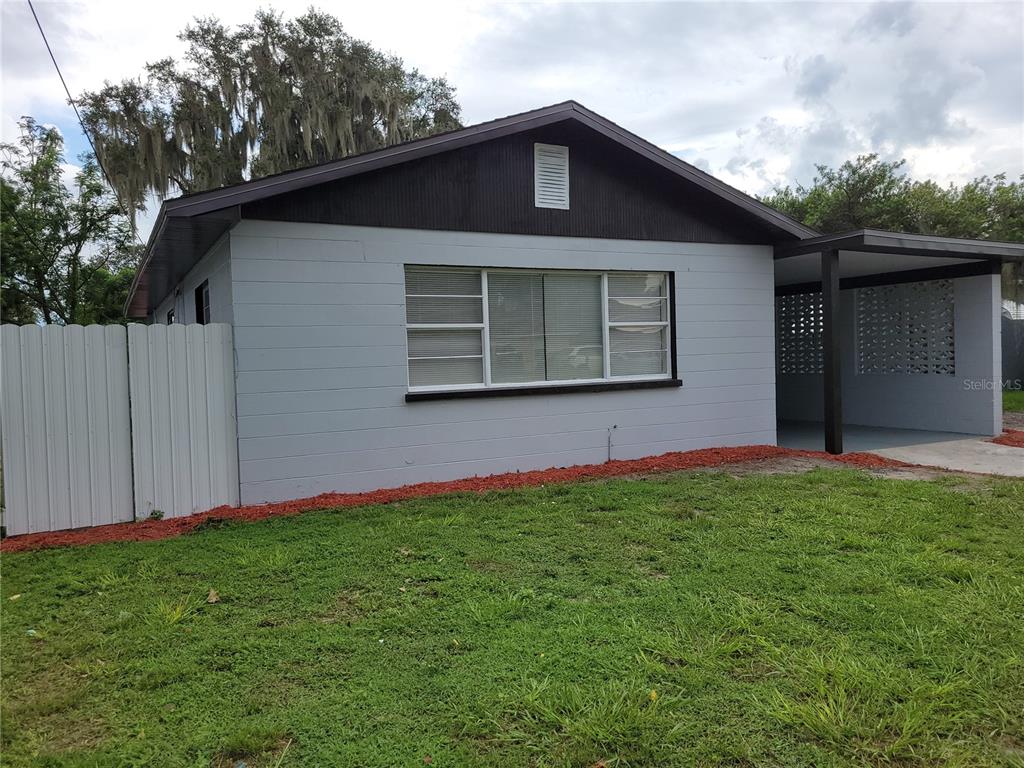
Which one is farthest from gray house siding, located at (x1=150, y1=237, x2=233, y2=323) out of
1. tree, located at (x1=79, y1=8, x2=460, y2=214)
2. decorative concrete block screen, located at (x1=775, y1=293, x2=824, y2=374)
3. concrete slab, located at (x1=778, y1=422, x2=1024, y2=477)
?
decorative concrete block screen, located at (x1=775, y1=293, x2=824, y2=374)

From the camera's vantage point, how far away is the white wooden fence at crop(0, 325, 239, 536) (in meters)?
5.65

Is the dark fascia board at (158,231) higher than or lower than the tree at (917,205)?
lower

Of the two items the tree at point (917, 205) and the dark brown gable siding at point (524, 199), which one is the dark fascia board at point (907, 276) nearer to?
the dark brown gable siding at point (524, 199)

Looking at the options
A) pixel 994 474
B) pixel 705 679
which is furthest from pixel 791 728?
pixel 994 474

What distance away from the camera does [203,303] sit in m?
8.81

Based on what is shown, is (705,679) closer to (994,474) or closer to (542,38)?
(994,474)

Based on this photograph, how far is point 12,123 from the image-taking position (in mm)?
20375

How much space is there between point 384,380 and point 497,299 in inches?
64.2

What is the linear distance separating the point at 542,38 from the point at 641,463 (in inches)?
234

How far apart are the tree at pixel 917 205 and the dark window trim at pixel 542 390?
54.3ft

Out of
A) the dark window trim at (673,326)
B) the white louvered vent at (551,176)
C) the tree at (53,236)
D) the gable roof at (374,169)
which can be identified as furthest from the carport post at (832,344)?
the tree at (53,236)

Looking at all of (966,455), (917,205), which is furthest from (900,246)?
(917,205)

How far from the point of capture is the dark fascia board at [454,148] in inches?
237

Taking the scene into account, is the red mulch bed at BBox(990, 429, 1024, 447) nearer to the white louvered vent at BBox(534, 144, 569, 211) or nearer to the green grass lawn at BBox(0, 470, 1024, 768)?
the green grass lawn at BBox(0, 470, 1024, 768)
